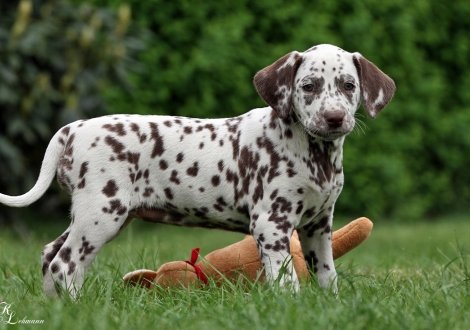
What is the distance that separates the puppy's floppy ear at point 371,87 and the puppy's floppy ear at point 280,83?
13.3 inches

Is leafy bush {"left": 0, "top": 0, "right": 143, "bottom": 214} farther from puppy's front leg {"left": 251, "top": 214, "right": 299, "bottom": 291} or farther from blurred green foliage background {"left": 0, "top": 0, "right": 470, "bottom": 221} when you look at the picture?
puppy's front leg {"left": 251, "top": 214, "right": 299, "bottom": 291}

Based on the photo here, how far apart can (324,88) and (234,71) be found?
17.3 feet

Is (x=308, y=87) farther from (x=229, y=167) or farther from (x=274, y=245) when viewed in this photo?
(x=274, y=245)

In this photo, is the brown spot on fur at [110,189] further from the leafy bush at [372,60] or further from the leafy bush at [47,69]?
the leafy bush at [372,60]

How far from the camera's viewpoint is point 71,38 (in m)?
8.33

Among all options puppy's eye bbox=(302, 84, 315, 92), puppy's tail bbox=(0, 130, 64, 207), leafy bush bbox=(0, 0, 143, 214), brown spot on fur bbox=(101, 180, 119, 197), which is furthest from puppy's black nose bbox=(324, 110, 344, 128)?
leafy bush bbox=(0, 0, 143, 214)

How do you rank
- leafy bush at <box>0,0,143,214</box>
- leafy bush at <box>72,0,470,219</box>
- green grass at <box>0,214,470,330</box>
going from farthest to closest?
leafy bush at <box>72,0,470,219</box>, leafy bush at <box>0,0,143,214</box>, green grass at <box>0,214,470,330</box>

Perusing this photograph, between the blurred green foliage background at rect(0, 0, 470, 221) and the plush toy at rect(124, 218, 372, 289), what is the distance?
395 centimetres

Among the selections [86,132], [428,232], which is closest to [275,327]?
[86,132]

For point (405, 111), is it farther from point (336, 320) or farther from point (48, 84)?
point (336, 320)

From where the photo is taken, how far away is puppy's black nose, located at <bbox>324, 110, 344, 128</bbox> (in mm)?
3865

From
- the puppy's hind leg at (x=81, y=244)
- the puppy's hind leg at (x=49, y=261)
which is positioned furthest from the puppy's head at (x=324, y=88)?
the puppy's hind leg at (x=49, y=261)

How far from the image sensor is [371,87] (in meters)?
4.18

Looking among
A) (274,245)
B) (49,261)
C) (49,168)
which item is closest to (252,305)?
(274,245)
